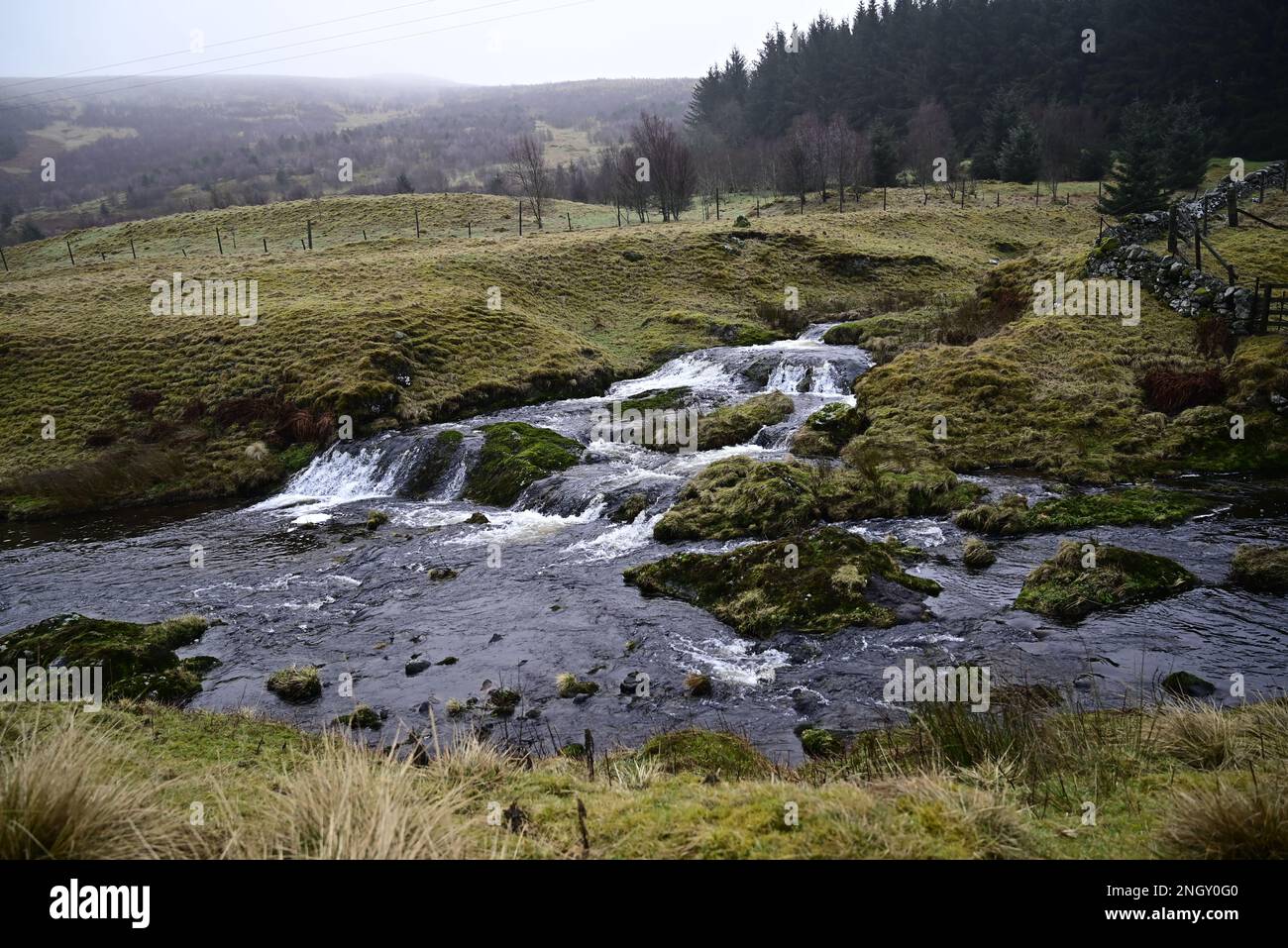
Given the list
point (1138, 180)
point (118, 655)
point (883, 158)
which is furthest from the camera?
point (883, 158)

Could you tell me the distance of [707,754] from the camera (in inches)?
367

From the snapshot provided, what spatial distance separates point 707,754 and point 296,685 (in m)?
7.92

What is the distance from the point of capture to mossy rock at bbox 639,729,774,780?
8.67 metres

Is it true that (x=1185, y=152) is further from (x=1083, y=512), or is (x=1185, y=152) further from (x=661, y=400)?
(x=1083, y=512)

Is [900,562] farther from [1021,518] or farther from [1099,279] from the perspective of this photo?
[1099,279]

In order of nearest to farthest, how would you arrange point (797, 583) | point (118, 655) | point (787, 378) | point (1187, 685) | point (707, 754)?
point (707, 754), point (1187, 685), point (118, 655), point (797, 583), point (787, 378)

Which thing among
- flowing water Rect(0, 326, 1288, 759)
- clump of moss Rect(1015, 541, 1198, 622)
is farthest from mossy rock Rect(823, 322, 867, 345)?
clump of moss Rect(1015, 541, 1198, 622)

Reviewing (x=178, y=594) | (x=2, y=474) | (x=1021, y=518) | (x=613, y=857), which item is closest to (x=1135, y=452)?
(x=1021, y=518)

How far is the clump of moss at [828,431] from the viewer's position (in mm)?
23297

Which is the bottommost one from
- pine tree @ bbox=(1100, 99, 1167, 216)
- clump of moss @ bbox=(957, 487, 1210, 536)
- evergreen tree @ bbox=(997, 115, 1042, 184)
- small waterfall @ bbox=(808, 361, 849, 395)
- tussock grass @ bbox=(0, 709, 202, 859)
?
clump of moss @ bbox=(957, 487, 1210, 536)

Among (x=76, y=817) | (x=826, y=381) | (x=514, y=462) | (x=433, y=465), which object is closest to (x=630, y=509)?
(x=514, y=462)

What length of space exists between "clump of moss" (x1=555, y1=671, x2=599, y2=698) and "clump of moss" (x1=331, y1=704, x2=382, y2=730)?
2973mm

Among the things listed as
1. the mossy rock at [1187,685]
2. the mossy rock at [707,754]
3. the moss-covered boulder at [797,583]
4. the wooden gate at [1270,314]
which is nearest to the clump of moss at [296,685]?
the mossy rock at [707,754]

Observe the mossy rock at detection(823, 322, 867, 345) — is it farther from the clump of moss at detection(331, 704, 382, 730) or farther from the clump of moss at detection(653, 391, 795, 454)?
the clump of moss at detection(331, 704, 382, 730)
